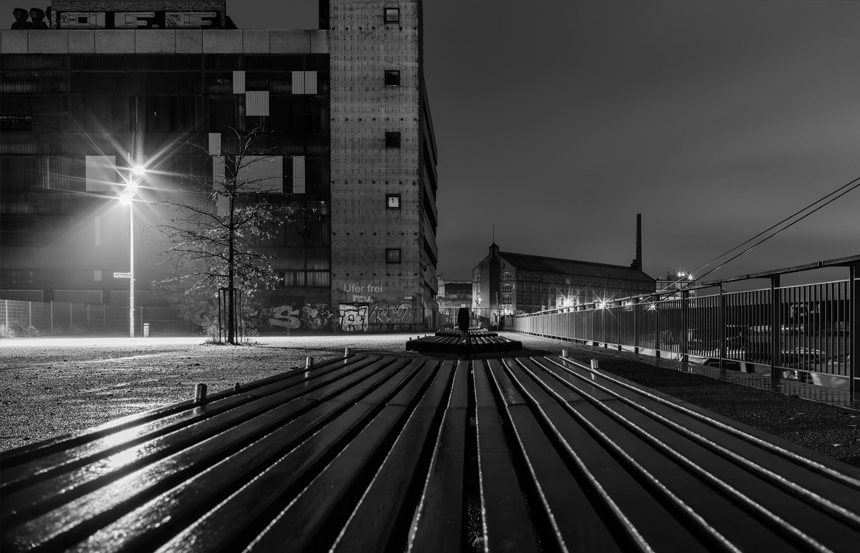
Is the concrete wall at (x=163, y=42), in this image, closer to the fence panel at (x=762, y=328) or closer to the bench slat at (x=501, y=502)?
the fence panel at (x=762, y=328)

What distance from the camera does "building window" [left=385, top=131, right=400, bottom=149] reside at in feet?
135

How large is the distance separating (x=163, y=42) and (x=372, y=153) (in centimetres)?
1793

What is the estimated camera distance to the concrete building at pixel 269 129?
40.2 meters

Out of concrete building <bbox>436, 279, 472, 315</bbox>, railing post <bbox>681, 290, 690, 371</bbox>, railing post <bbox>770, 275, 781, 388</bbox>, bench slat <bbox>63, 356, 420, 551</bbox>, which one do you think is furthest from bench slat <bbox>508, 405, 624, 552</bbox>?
concrete building <bbox>436, 279, 472, 315</bbox>

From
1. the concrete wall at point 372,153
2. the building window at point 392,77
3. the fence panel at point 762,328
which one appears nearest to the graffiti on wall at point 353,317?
the concrete wall at point 372,153

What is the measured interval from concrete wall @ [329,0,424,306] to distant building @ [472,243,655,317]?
176 ft

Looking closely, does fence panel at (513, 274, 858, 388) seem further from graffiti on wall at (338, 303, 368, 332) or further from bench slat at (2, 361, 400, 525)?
graffiti on wall at (338, 303, 368, 332)

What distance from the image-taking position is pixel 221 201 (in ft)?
128

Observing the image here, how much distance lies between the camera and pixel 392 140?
41156 millimetres

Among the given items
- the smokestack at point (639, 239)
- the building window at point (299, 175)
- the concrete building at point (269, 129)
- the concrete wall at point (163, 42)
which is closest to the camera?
the concrete building at point (269, 129)

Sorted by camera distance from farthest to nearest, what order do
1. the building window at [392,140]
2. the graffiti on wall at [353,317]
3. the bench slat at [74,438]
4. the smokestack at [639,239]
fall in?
the smokestack at [639,239], the building window at [392,140], the graffiti on wall at [353,317], the bench slat at [74,438]

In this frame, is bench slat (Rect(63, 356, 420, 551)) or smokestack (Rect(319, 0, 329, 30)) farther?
smokestack (Rect(319, 0, 329, 30))

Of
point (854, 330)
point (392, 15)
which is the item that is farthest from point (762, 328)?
point (392, 15)

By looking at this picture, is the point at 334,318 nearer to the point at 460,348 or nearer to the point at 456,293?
the point at 460,348
